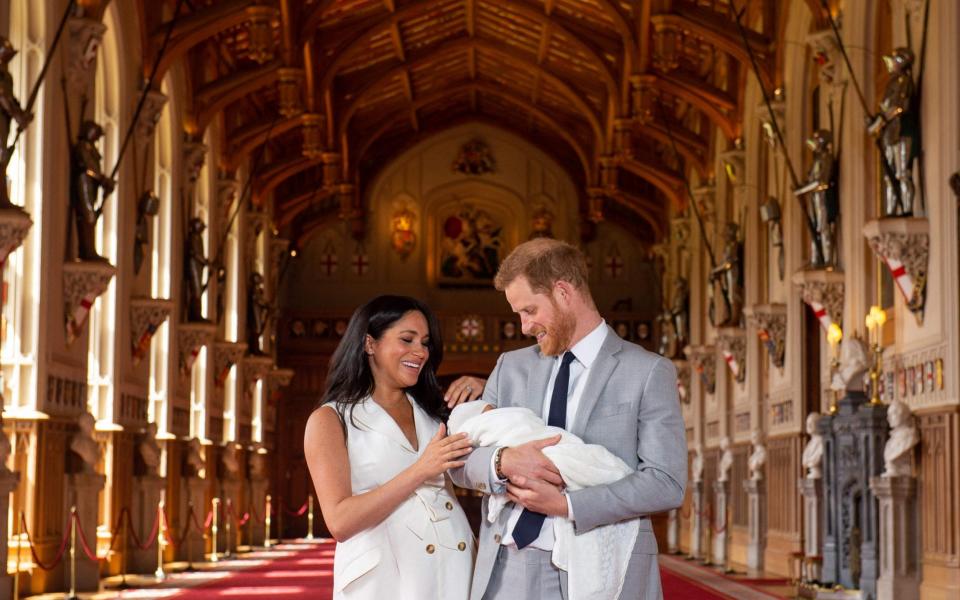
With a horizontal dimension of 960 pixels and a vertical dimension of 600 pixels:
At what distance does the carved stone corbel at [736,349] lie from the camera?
2403 centimetres

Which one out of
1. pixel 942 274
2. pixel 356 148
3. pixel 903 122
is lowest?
pixel 942 274

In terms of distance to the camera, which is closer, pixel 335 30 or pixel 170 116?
pixel 170 116

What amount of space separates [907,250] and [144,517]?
10.9m

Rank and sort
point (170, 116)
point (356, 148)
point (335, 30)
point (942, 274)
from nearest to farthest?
point (942, 274), point (170, 116), point (335, 30), point (356, 148)

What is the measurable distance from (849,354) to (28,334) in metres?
8.20

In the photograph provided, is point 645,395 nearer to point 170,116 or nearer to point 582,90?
point 170,116

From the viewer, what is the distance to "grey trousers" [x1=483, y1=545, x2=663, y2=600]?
149 inches

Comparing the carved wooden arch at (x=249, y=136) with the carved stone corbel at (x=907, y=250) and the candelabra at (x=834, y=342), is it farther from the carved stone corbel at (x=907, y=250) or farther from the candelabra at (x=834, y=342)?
the carved stone corbel at (x=907, y=250)

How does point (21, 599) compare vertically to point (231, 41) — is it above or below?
below

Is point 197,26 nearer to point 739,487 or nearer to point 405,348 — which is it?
point 739,487

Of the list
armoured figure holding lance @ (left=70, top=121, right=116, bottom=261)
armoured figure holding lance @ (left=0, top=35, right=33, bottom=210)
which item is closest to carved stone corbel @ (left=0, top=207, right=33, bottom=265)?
armoured figure holding lance @ (left=0, top=35, right=33, bottom=210)

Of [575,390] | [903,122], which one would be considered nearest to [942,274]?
[903,122]

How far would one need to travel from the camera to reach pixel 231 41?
91.2ft

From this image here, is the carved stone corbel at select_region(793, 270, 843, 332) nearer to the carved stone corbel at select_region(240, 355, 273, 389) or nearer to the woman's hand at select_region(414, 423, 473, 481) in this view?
the woman's hand at select_region(414, 423, 473, 481)
